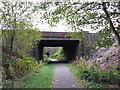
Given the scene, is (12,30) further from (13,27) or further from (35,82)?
(35,82)

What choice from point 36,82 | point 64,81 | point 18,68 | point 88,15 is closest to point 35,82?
point 36,82

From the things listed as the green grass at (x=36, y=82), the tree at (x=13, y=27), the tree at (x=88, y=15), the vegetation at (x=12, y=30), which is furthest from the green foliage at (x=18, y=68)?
the tree at (x=88, y=15)

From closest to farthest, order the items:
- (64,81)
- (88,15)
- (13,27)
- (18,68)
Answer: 1. (88,15)
2. (13,27)
3. (64,81)
4. (18,68)

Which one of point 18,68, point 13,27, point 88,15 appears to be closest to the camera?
point 88,15

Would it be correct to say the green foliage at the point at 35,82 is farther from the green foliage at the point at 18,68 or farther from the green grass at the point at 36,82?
the green foliage at the point at 18,68

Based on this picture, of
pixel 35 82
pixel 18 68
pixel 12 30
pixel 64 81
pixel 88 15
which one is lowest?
pixel 64 81

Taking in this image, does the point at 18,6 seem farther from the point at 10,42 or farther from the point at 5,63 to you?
the point at 5,63

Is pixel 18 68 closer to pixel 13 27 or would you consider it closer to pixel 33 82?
pixel 33 82

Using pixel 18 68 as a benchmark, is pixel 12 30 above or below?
above

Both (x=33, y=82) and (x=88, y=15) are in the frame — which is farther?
(x=33, y=82)

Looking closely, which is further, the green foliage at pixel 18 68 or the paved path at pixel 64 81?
the green foliage at pixel 18 68

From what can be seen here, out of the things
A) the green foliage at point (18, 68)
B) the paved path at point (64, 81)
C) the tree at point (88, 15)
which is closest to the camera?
the tree at point (88, 15)

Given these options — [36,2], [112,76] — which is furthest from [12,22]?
[112,76]

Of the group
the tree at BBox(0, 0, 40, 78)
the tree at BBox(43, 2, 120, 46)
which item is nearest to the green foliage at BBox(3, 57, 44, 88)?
the tree at BBox(0, 0, 40, 78)
